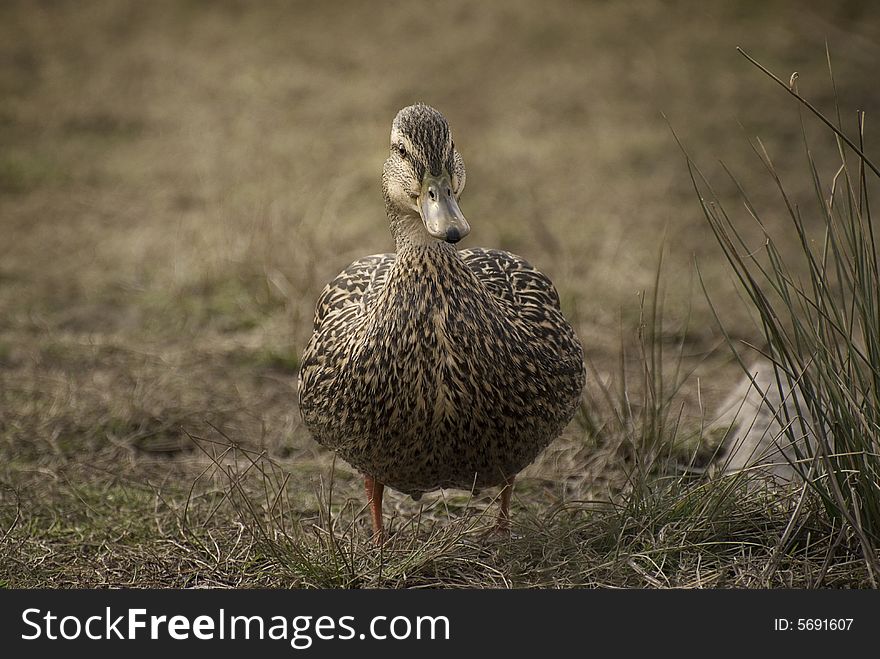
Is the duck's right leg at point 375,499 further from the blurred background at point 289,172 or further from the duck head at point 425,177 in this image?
the duck head at point 425,177

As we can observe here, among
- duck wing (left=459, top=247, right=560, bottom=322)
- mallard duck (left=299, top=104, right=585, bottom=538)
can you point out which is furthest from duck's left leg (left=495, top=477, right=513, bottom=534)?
duck wing (left=459, top=247, right=560, bottom=322)

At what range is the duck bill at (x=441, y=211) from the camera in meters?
3.18

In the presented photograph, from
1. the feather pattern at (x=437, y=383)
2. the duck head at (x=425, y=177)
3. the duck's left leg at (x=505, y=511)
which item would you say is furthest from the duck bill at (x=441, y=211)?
the duck's left leg at (x=505, y=511)

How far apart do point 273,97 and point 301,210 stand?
2727 mm

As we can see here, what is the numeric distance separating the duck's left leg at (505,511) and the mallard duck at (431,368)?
1cm

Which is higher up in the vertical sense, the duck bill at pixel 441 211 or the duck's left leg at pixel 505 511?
the duck bill at pixel 441 211

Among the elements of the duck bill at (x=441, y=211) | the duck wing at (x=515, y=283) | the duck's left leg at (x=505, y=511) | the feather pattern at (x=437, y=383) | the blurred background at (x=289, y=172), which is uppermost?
the blurred background at (x=289, y=172)

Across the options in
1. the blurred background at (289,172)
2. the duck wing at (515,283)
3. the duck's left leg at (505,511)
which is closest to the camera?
the duck's left leg at (505,511)

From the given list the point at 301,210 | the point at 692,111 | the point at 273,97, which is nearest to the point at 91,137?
the point at 273,97

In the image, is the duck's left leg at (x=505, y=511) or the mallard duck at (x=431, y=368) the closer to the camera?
the mallard duck at (x=431, y=368)

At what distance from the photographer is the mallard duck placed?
351cm

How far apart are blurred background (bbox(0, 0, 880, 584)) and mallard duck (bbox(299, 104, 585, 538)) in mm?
512

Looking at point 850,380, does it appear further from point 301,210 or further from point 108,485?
point 301,210

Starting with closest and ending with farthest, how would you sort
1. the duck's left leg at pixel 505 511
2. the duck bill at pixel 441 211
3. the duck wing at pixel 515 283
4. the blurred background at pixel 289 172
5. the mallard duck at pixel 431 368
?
the duck bill at pixel 441 211 → the mallard duck at pixel 431 368 → the duck's left leg at pixel 505 511 → the duck wing at pixel 515 283 → the blurred background at pixel 289 172
